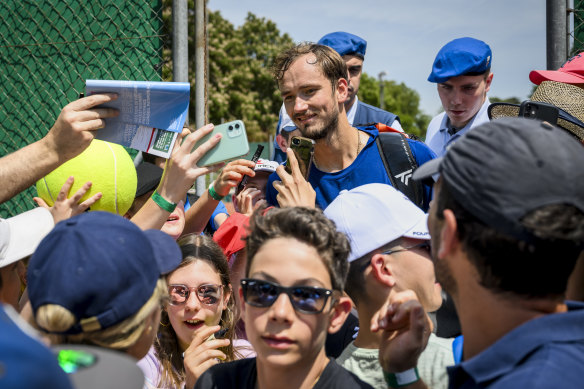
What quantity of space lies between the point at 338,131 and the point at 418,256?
133 centimetres

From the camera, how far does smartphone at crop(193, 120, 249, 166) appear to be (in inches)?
109

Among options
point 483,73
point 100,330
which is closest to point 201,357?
point 100,330

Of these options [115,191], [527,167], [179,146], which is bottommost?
[115,191]

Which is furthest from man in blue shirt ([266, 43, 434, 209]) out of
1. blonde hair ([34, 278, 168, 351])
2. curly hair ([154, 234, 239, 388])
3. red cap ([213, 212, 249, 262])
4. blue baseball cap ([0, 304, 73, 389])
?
blue baseball cap ([0, 304, 73, 389])

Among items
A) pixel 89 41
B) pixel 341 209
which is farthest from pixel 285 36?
pixel 341 209

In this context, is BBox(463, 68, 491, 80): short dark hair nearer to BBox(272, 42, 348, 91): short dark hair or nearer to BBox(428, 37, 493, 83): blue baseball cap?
BBox(428, 37, 493, 83): blue baseball cap

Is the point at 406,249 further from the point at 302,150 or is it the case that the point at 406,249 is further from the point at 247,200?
the point at 247,200

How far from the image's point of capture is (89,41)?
468cm

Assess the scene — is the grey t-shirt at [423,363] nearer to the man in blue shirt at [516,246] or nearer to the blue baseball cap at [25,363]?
the man in blue shirt at [516,246]

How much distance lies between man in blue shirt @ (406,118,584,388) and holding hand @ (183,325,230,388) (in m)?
1.14

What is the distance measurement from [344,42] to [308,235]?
321 centimetres

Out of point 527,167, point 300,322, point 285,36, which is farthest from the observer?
point 285,36

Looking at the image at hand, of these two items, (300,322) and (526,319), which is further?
(300,322)

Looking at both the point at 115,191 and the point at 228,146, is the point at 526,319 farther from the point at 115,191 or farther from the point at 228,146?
the point at 115,191
